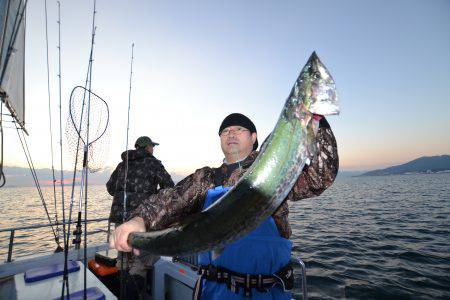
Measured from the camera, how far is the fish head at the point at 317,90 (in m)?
2.10

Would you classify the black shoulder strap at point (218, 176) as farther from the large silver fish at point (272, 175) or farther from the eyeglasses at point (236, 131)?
the large silver fish at point (272, 175)

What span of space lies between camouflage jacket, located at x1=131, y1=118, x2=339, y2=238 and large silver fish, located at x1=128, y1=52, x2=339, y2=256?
50 centimetres

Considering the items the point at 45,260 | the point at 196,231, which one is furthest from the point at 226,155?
the point at 45,260

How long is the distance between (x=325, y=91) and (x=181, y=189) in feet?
7.63

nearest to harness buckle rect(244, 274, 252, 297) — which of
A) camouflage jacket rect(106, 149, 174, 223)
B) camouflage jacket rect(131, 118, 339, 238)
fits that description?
camouflage jacket rect(131, 118, 339, 238)

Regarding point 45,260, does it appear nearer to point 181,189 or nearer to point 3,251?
point 181,189

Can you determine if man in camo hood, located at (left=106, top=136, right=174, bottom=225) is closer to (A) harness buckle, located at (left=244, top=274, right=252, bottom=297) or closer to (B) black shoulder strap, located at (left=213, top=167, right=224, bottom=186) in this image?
(B) black shoulder strap, located at (left=213, top=167, right=224, bottom=186)

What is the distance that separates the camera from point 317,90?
2154 millimetres

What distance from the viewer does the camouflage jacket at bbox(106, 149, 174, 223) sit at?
→ 22.4 feet

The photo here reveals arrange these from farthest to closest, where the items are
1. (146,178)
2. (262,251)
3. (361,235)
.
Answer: (361,235)
(146,178)
(262,251)

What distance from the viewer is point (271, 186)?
203cm

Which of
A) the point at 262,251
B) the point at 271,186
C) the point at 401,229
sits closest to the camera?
the point at 271,186

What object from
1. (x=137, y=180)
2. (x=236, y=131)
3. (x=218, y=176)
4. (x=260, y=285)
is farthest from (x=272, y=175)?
(x=137, y=180)

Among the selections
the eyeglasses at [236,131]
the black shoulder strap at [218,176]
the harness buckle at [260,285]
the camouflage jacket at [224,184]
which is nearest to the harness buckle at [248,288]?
the harness buckle at [260,285]
